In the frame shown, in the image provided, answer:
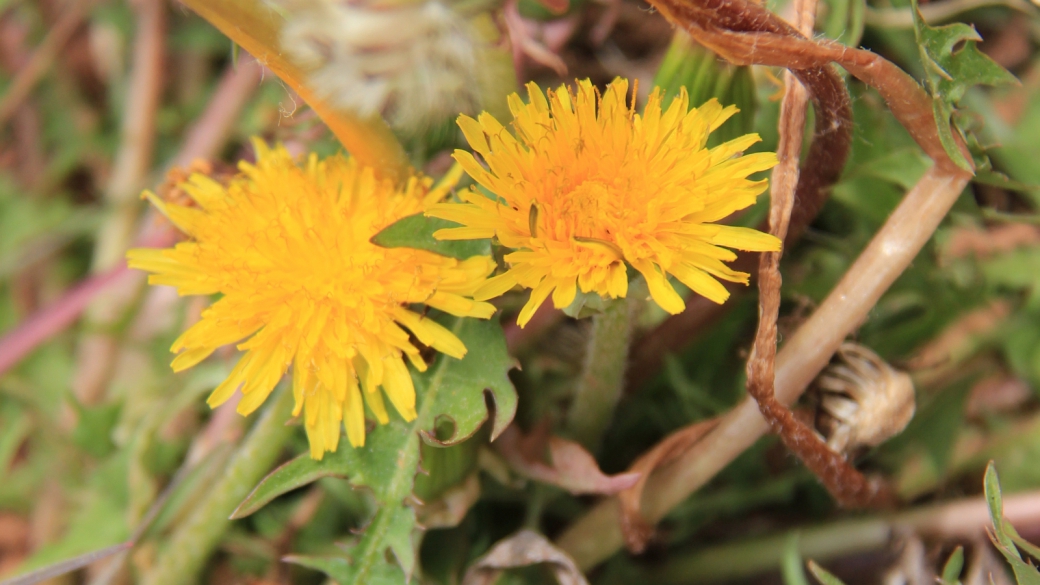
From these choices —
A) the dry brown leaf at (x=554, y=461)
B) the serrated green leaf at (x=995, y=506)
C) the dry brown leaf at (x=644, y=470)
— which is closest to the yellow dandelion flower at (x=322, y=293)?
the dry brown leaf at (x=554, y=461)

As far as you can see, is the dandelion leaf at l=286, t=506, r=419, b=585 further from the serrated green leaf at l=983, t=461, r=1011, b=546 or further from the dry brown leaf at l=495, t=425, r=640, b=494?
the serrated green leaf at l=983, t=461, r=1011, b=546

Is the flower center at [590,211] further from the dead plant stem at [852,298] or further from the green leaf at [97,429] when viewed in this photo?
the green leaf at [97,429]

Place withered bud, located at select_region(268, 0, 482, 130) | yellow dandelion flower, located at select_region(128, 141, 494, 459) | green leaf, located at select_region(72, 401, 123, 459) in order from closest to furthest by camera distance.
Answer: withered bud, located at select_region(268, 0, 482, 130), yellow dandelion flower, located at select_region(128, 141, 494, 459), green leaf, located at select_region(72, 401, 123, 459)

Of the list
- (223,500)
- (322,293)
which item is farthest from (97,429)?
(322,293)

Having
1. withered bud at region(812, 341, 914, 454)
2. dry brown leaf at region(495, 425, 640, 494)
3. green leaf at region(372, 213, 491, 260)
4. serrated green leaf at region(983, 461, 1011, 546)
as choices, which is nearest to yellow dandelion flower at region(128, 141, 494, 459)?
green leaf at region(372, 213, 491, 260)

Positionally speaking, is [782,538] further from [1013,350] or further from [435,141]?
[435,141]

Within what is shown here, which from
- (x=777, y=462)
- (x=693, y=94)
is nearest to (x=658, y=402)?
(x=777, y=462)

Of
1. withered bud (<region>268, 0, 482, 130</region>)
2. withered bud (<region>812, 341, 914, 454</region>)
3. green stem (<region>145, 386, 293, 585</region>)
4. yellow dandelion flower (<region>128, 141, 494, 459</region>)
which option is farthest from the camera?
green stem (<region>145, 386, 293, 585</region>)
